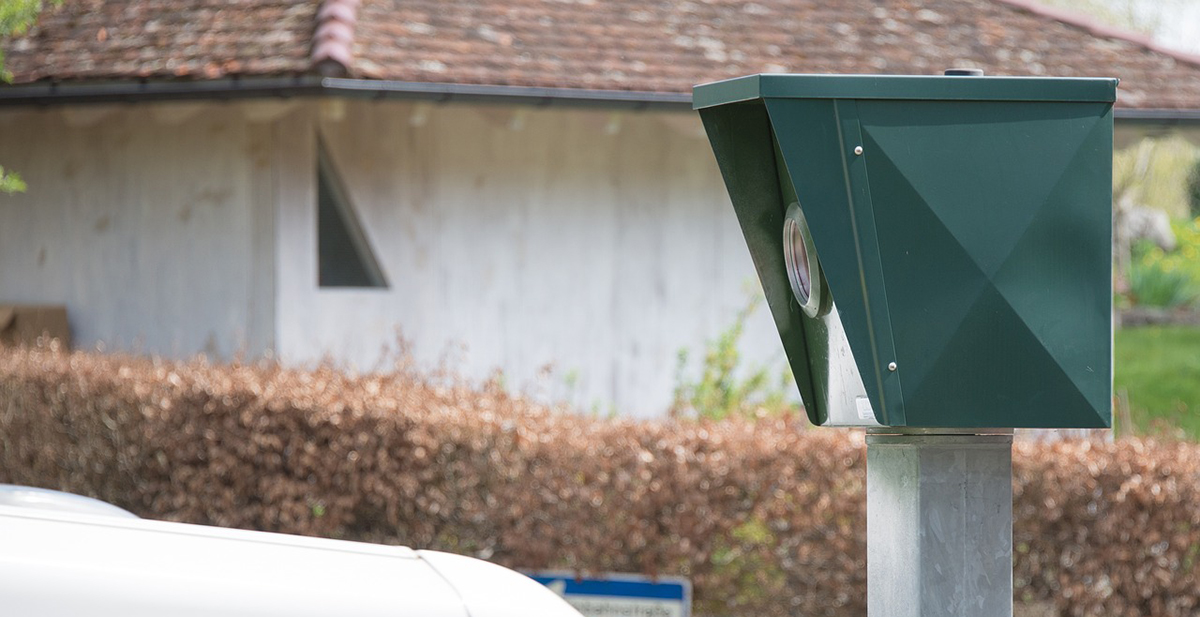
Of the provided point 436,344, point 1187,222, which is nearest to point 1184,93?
point 436,344

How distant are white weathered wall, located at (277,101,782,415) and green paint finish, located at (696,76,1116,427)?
6.08m

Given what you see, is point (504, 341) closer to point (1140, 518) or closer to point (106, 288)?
point (106, 288)

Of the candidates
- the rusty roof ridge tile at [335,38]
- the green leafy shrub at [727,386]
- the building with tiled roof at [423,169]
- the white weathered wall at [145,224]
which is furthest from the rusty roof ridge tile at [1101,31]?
the white weathered wall at [145,224]

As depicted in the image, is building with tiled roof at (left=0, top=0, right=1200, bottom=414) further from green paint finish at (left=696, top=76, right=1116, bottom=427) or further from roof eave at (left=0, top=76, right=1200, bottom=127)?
green paint finish at (left=696, top=76, right=1116, bottom=427)

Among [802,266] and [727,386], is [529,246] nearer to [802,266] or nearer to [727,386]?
[727,386]

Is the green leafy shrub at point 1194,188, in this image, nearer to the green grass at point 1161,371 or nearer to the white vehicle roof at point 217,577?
the green grass at point 1161,371

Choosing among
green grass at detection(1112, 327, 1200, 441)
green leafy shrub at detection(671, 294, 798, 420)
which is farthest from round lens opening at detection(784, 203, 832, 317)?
green grass at detection(1112, 327, 1200, 441)

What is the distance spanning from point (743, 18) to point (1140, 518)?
5.40m

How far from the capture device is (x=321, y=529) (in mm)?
5797

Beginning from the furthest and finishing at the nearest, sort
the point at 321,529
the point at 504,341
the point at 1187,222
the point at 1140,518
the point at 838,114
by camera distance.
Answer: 1. the point at 1187,222
2. the point at 504,341
3. the point at 321,529
4. the point at 1140,518
5. the point at 838,114

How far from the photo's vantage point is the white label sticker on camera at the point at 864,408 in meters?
2.43

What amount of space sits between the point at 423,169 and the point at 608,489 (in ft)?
12.7

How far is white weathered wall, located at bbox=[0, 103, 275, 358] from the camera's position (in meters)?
8.40

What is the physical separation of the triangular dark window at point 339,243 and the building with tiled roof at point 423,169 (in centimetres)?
2
